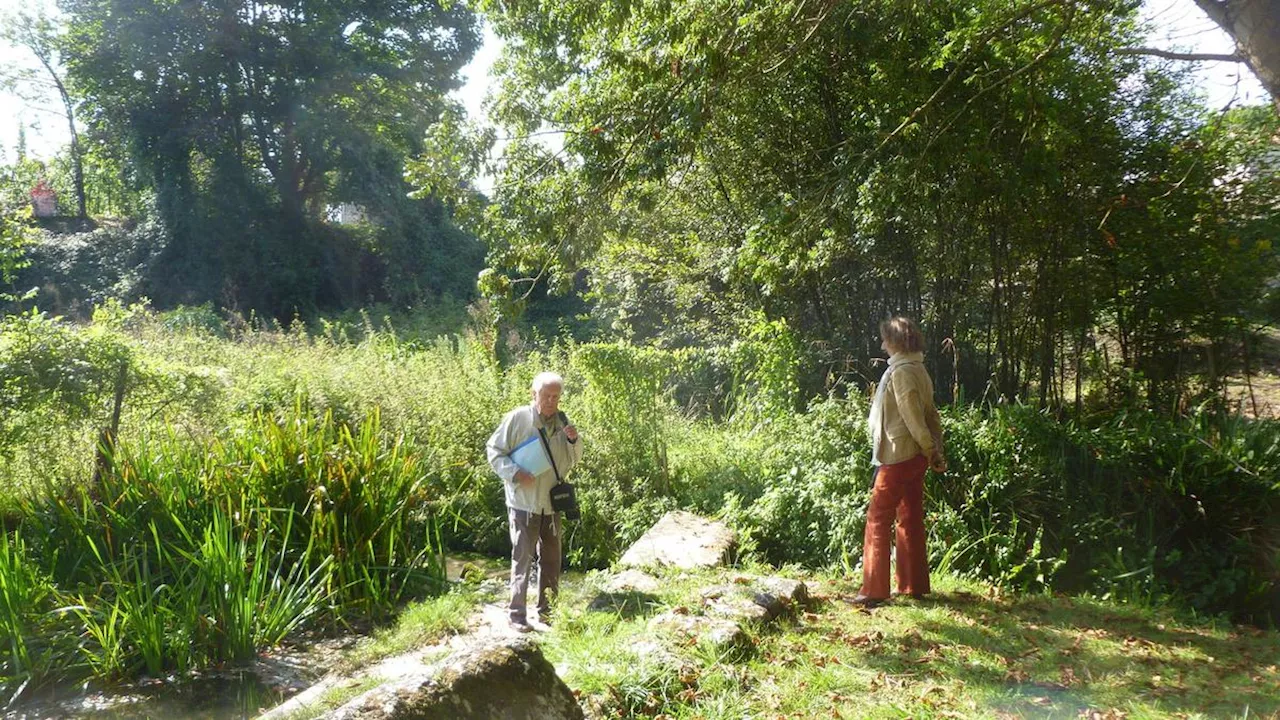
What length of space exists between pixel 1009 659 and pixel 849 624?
828 mm

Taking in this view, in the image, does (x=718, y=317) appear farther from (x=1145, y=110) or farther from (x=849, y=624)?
(x=849, y=624)

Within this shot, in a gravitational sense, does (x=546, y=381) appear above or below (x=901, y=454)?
above

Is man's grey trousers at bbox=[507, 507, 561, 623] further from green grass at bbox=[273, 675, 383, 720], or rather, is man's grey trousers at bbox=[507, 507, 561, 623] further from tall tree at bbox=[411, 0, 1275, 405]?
tall tree at bbox=[411, 0, 1275, 405]

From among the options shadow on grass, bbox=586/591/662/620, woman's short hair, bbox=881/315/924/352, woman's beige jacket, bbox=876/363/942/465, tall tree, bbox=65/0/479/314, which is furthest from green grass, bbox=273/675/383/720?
tall tree, bbox=65/0/479/314

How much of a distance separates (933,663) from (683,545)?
2.46 meters

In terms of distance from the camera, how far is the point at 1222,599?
587 centimetres

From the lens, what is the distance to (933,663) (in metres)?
4.23

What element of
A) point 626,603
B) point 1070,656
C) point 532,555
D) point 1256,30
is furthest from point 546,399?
point 1256,30

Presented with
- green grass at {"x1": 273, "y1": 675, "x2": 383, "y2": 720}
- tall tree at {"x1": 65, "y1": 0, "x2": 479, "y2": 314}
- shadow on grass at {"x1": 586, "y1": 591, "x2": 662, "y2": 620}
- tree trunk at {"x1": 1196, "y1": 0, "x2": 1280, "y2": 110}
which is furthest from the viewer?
tall tree at {"x1": 65, "y1": 0, "x2": 479, "y2": 314}

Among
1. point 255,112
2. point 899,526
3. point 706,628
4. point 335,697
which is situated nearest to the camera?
point 335,697

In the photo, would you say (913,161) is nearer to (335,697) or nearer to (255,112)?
(335,697)

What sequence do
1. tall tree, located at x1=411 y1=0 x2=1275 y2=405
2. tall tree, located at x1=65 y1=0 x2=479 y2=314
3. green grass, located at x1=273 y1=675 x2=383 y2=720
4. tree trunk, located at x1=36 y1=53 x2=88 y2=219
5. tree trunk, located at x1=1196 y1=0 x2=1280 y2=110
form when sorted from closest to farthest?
green grass, located at x1=273 y1=675 x2=383 y2=720 < tree trunk, located at x1=1196 y1=0 x2=1280 y2=110 < tall tree, located at x1=411 y1=0 x2=1275 y2=405 < tall tree, located at x1=65 y1=0 x2=479 y2=314 < tree trunk, located at x1=36 y1=53 x2=88 y2=219

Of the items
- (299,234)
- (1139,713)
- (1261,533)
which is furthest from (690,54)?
(299,234)

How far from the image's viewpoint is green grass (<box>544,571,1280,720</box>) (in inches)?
144
